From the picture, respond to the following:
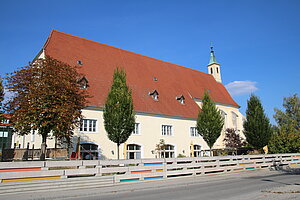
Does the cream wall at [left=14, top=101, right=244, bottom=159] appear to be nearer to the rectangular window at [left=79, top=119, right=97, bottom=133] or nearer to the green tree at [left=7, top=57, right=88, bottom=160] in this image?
the rectangular window at [left=79, top=119, right=97, bottom=133]

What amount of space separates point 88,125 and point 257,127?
18079 mm

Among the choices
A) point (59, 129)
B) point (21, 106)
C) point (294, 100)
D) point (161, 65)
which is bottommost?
point (59, 129)

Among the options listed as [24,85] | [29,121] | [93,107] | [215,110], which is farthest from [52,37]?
[215,110]

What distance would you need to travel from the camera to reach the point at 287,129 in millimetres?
39250

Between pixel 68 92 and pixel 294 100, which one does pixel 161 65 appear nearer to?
pixel 68 92

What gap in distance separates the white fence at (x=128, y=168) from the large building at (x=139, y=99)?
8.90 m

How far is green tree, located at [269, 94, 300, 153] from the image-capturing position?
27263 millimetres

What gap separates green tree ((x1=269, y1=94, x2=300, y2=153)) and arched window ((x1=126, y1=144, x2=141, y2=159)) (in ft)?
52.3

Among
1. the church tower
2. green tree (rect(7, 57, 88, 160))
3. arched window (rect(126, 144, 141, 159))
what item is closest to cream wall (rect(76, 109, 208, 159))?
arched window (rect(126, 144, 141, 159))

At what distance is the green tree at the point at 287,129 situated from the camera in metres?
27.3

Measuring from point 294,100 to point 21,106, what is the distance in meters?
51.5

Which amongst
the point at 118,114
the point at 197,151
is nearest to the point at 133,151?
the point at 118,114

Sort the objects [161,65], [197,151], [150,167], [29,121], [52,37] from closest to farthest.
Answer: [150,167]
[29,121]
[52,37]
[197,151]
[161,65]

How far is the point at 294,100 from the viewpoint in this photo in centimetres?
4978
